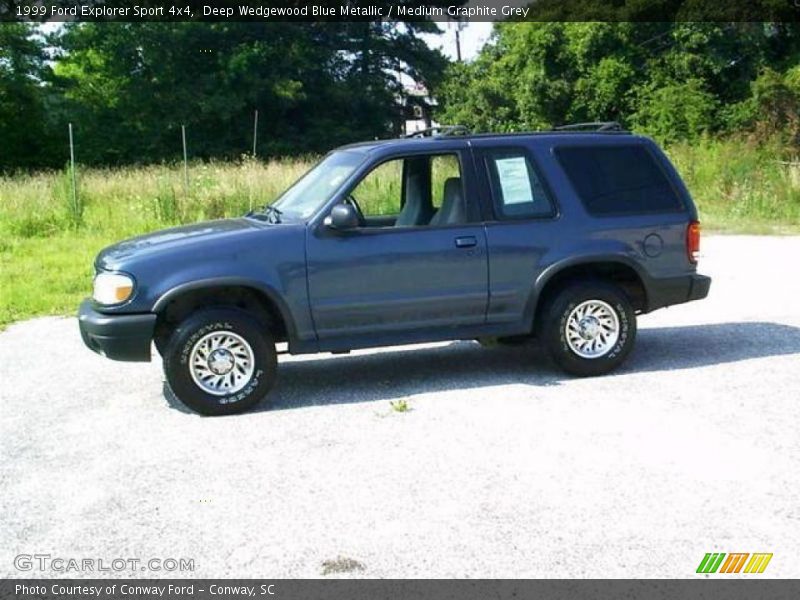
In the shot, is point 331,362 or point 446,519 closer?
point 446,519

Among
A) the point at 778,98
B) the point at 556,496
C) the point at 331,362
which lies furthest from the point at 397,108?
the point at 556,496

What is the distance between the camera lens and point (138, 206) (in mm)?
17656

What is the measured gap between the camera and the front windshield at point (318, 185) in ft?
22.4

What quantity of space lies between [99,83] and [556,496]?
1727 inches

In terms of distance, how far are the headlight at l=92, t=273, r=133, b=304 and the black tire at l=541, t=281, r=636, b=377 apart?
307 cm

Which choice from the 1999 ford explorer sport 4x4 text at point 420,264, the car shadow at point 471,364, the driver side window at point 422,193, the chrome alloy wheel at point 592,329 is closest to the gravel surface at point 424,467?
the car shadow at point 471,364

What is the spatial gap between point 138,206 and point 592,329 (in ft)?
41.2

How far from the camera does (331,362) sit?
8.08 m

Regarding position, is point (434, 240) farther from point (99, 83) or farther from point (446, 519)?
point (99, 83)

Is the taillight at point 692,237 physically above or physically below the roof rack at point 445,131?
below

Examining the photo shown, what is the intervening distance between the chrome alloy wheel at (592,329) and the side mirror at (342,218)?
6.02 feet
